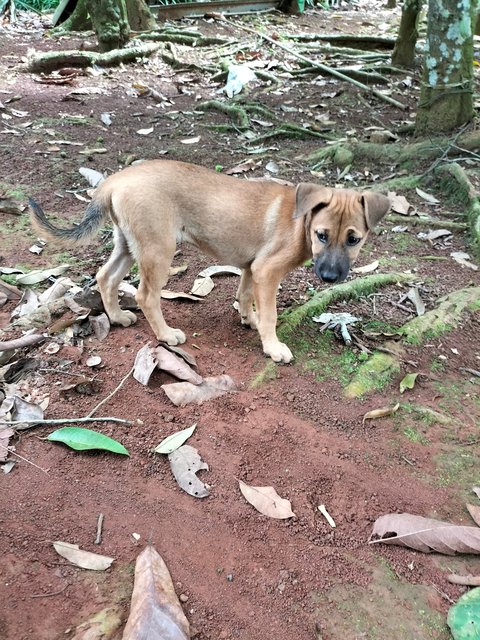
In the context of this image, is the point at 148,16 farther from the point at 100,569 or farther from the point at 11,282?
the point at 100,569

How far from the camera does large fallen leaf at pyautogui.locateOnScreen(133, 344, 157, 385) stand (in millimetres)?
3719

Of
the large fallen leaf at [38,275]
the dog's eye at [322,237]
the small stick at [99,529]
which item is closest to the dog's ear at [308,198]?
the dog's eye at [322,237]

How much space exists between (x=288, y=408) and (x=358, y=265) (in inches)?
95.7

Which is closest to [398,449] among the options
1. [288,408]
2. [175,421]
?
[288,408]

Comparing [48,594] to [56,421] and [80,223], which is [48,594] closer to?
[56,421]

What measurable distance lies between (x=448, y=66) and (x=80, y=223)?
5541mm

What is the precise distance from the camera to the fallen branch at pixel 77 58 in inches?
432

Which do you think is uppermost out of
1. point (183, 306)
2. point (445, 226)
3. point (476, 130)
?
point (476, 130)

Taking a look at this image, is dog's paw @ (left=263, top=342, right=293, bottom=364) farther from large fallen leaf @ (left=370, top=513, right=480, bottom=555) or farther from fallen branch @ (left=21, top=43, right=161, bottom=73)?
fallen branch @ (left=21, top=43, right=161, bottom=73)

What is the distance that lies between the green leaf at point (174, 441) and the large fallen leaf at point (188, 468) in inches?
1.2

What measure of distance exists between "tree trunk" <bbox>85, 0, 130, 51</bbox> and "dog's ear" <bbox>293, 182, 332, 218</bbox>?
990 centimetres

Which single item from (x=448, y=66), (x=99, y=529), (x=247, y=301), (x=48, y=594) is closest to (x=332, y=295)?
(x=247, y=301)

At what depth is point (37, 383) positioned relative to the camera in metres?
3.62

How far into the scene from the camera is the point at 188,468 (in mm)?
3090
